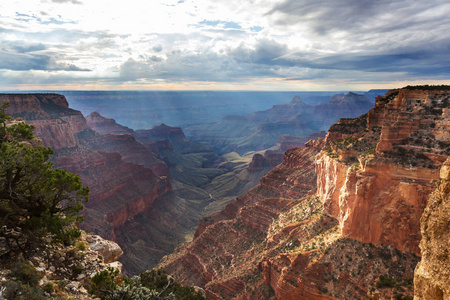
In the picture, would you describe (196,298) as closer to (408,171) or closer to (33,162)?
(33,162)

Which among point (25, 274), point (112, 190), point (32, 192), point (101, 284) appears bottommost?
point (112, 190)

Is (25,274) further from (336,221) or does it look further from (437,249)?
(336,221)

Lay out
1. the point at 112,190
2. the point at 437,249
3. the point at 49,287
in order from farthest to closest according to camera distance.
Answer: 1. the point at 112,190
2. the point at 49,287
3. the point at 437,249

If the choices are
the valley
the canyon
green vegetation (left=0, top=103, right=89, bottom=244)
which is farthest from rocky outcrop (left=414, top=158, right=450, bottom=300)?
the canyon

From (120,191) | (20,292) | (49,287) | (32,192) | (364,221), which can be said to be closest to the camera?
(20,292)

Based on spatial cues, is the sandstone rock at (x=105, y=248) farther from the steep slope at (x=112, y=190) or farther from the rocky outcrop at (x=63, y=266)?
the steep slope at (x=112, y=190)

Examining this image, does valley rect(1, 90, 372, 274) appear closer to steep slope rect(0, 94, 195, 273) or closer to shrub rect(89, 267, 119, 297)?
steep slope rect(0, 94, 195, 273)

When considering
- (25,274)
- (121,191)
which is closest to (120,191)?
(121,191)
